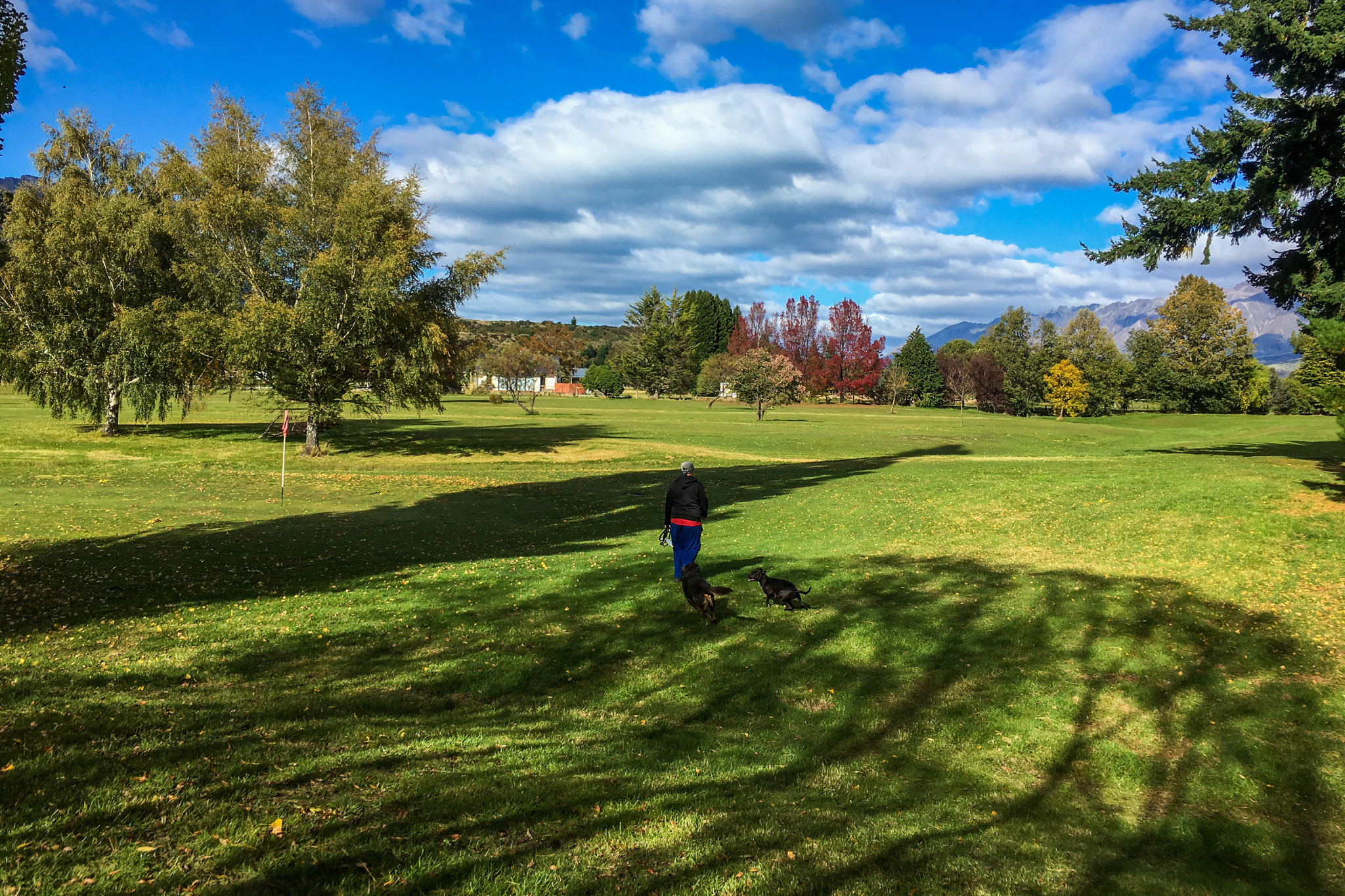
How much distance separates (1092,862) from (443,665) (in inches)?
283

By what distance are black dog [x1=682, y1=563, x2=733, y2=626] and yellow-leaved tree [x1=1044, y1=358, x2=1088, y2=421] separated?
9060 cm

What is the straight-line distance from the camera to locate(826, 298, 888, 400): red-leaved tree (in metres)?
124

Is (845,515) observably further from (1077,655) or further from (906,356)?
(906,356)

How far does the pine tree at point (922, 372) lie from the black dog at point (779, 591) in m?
117

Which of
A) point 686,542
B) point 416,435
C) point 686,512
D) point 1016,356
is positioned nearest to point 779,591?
point 686,542

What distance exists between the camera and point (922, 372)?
123 m

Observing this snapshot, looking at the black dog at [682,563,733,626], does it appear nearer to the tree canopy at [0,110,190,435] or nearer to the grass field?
the grass field

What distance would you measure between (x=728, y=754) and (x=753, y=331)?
438 feet

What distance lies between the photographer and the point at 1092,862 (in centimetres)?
564

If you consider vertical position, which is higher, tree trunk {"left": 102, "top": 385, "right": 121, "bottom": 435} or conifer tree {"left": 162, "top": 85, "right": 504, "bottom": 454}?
conifer tree {"left": 162, "top": 85, "right": 504, "bottom": 454}

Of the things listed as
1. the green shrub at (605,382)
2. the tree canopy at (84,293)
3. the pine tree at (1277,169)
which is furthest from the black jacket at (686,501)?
the green shrub at (605,382)

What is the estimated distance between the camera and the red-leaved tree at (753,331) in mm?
129750

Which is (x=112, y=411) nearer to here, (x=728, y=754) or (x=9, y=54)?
(x=9, y=54)

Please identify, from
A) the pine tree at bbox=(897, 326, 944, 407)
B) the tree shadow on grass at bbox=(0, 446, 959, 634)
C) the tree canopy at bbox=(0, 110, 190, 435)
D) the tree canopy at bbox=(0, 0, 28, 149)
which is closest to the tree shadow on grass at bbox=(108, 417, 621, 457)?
the tree canopy at bbox=(0, 110, 190, 435)
